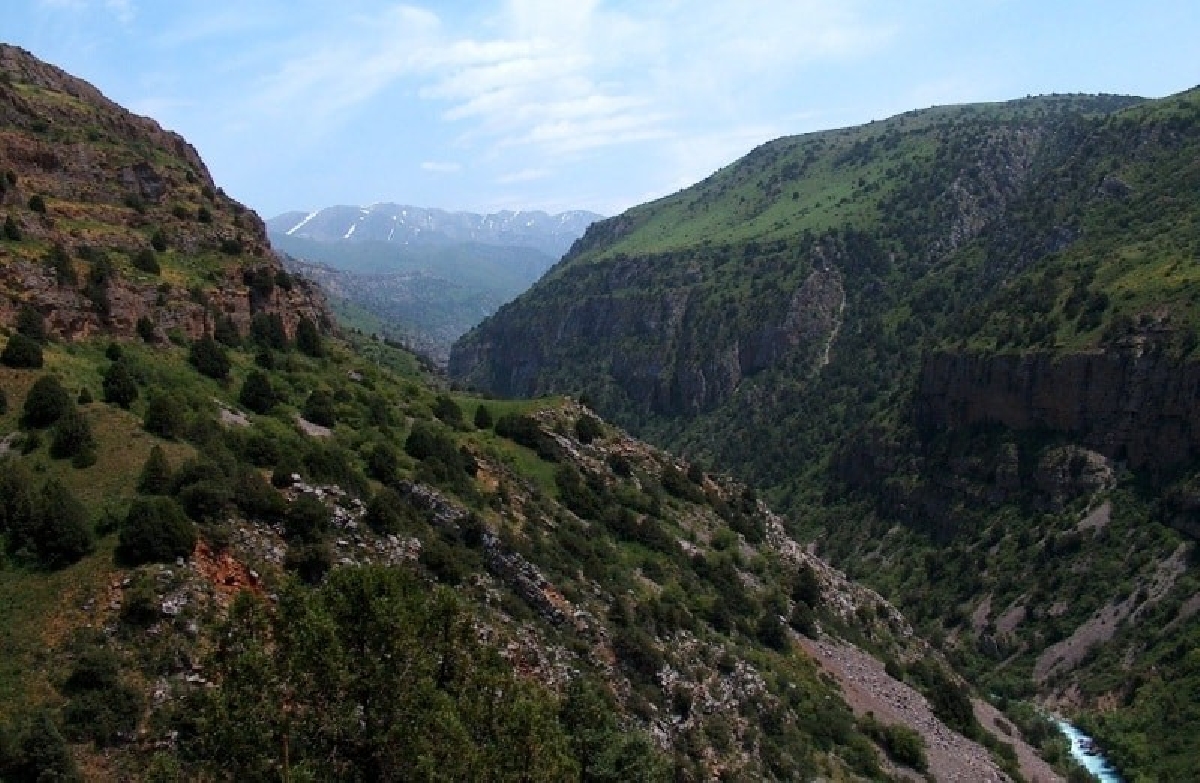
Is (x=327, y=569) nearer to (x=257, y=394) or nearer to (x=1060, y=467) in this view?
(x=257, y=394)

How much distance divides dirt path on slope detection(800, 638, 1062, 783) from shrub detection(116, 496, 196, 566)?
112 feet

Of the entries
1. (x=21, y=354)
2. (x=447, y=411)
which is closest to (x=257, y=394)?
(x=21, y=354)

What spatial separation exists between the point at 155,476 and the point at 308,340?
1106 inches

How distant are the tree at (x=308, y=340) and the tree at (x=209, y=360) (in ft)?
38.3

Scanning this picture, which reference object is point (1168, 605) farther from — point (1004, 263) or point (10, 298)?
point (1004, 263)

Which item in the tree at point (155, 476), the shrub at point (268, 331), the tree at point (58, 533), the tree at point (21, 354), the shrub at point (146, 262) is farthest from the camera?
the shrub at point (268, 331)

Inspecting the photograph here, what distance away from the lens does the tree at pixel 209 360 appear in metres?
45.6

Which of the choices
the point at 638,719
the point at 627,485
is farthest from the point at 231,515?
the point at 627,485

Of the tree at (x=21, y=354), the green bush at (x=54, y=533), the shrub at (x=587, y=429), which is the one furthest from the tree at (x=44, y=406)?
the shrub at (x=587, y=429)

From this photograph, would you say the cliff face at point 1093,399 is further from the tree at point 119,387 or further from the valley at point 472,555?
the tree at point 119,387

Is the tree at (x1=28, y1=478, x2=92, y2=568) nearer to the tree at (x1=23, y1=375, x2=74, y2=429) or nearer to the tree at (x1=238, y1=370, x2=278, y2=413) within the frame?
the tree at (x1=23, y1=375, x2=74, y2=429)

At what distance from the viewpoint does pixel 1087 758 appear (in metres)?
70.4

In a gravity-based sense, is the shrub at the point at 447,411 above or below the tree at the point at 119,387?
below

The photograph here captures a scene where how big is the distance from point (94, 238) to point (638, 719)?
1452 inches
